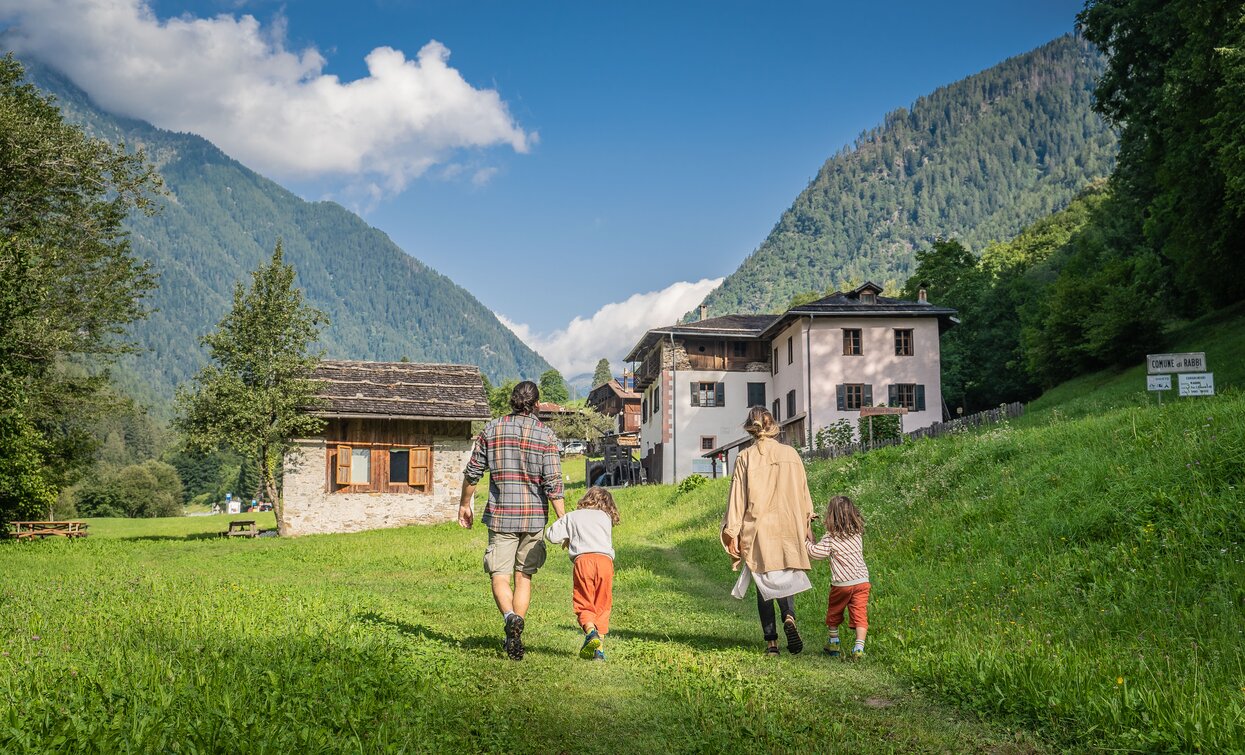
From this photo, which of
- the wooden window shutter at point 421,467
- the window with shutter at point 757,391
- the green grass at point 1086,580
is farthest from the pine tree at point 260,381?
the window with shutter at point 757,391

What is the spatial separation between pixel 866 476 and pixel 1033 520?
865 cm

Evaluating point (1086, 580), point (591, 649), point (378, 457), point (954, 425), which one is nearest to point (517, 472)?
point (591, 649)

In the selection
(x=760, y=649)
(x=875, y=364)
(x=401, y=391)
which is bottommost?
(x=760, y=649)

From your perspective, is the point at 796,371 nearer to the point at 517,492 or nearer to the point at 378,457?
the point at 378,457

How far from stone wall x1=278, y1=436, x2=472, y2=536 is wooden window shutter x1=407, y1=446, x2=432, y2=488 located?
0.68 feet

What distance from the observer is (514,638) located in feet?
22.3

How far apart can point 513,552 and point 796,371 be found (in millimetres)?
36944

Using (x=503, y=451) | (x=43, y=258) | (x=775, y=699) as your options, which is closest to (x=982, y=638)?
(x=775, y=699)

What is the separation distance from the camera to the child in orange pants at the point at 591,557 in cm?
735

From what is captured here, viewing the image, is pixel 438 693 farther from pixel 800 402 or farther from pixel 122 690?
pixel 800 402

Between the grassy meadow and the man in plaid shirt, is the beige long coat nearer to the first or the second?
the grassy meadow

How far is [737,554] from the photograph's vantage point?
25.2 ft

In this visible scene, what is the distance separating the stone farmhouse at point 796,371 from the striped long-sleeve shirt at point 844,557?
27.1 m

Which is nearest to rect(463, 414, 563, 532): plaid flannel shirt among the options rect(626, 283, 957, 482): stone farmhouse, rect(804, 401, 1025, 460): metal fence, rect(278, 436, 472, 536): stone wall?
rect(804, 401, 1025, 460): metal fence
